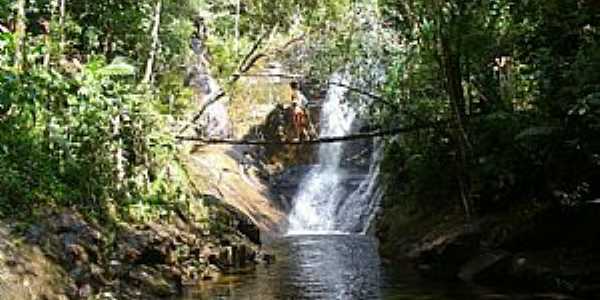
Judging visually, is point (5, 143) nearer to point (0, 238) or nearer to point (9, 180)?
point (9, 180)

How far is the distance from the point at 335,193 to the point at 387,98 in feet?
33.6

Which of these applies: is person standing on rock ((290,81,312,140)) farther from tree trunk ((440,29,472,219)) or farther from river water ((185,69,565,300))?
tree trunk ((440,29,472,219))

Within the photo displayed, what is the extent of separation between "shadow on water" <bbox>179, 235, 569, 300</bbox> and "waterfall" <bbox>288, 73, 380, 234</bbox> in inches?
327

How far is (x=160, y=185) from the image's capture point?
638 inches

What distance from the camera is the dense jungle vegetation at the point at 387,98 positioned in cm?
1167

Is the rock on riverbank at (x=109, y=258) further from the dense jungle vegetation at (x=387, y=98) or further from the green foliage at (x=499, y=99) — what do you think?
the green foliage at (x=499, y=99)

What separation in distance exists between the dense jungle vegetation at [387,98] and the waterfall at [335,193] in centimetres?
513

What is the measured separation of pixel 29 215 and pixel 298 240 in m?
12.7

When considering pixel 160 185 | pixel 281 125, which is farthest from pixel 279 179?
pixel 160 185

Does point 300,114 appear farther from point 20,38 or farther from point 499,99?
point 20,38

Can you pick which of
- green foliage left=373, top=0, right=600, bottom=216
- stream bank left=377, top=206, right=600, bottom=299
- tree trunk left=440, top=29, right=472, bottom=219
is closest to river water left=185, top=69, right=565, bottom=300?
stream bank left=377, top=206, right=600, bottom=299

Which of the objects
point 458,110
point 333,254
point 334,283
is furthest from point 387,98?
point 334,283

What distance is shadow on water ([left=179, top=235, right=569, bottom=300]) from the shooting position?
1124 cm

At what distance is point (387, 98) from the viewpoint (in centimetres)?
1917
